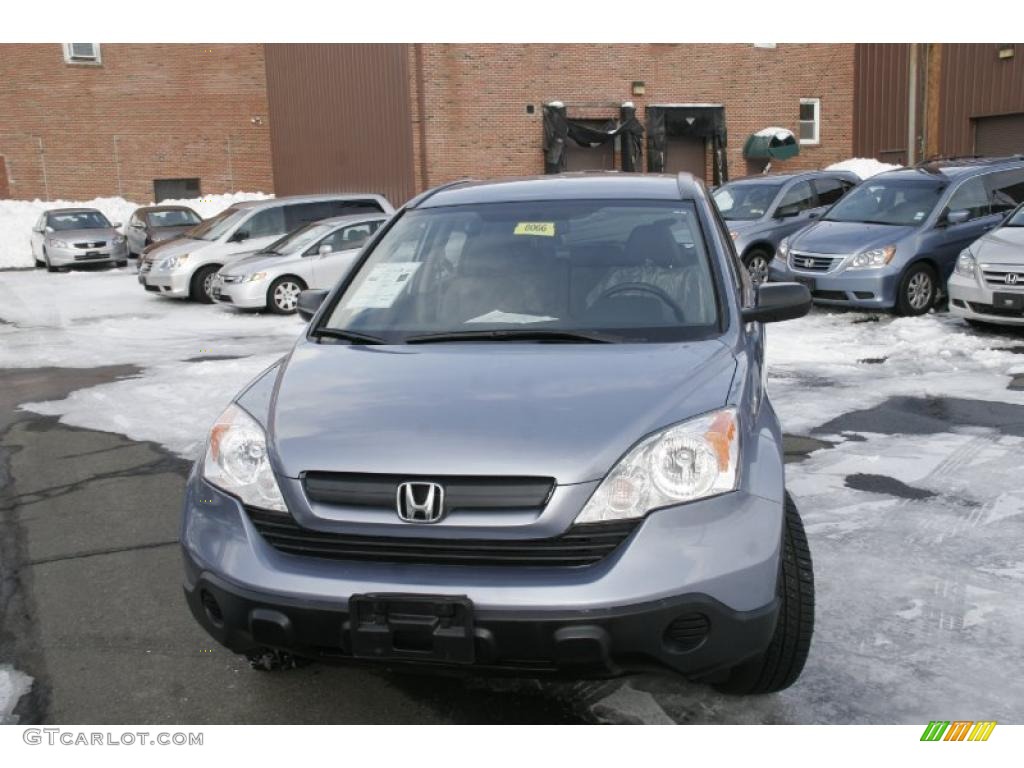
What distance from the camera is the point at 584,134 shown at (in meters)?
28.7

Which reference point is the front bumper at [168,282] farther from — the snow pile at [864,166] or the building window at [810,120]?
the building window at [810,120]

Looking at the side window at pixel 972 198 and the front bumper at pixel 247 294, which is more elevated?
the side window at pixel 972 198

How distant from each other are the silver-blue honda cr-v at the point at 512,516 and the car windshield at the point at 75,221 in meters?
23.5

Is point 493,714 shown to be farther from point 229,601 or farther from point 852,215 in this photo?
point 852,215

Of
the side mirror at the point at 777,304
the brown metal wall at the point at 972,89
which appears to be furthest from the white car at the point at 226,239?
the brown metal wall at the point at 972,89

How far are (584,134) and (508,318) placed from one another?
25760mm

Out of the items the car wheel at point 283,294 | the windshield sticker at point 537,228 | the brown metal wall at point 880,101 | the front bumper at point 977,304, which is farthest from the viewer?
the brown metal wall at point 880,101

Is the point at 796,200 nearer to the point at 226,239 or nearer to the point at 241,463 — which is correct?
the point at 226,239

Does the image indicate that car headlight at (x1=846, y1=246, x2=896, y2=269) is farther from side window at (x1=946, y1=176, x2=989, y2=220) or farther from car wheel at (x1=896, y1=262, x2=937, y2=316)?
side window at (x1=946, y1=176, x2=989, y2=220)

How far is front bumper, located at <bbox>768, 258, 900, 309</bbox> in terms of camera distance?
39.5ft

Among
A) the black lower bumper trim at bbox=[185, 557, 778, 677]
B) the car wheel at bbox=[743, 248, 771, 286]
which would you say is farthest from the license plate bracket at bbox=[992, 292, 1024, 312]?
the black lower bumper trim at bbox=[185, 557, 778, 677]

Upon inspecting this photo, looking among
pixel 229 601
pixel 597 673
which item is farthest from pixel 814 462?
pixel 229 601

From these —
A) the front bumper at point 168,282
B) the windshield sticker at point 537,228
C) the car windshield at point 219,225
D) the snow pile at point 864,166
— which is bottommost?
the front bumper at point 168,282

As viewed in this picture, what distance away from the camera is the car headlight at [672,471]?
2.79 m
